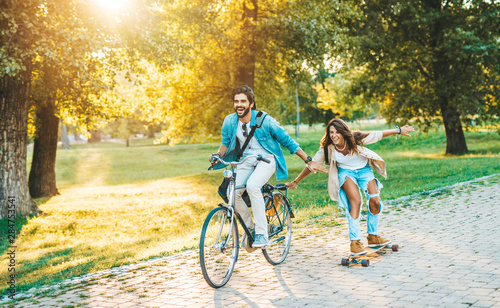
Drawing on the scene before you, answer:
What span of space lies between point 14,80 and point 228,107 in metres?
9.75

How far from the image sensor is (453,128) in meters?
24.8

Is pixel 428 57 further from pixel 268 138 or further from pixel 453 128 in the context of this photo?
pixel 268 138

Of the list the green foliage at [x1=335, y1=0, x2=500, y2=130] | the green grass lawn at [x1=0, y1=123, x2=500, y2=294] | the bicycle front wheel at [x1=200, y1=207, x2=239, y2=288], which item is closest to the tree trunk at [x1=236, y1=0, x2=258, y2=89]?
the green grass lawn at [x1=0, y1=123, x2=500, y2=294]

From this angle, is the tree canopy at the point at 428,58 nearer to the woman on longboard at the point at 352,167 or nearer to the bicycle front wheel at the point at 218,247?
the woman on longboard at the point at 352,167

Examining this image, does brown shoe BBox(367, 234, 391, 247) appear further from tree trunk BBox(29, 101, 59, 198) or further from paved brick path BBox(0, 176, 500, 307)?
tree trunk BBox(29, 101, 59, 198)

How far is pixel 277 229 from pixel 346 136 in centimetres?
141

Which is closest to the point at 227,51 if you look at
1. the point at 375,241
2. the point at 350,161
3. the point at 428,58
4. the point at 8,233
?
the point at 428,58

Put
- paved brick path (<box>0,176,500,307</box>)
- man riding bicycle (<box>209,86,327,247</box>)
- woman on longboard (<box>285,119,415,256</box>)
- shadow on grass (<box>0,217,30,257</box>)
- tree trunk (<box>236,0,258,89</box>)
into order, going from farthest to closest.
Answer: tree trunk (<box>236,0,258,89</box>)
shadow on grass (<box>0,217,30,257</box>)
woman on longboard (<box>285,119,415,256</box>)
man riding bicycle (<box>209,86,327,247</box>)
paved brick path (<box>0,176,500,307</box>)

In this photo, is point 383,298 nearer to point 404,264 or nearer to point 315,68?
point 404,264

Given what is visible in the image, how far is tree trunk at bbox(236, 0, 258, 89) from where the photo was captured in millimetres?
17641

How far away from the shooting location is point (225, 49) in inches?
735

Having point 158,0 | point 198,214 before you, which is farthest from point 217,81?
point 198,214

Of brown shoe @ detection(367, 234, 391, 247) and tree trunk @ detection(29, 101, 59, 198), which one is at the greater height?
tree trunk @ detection(29, 101, 59, 198)

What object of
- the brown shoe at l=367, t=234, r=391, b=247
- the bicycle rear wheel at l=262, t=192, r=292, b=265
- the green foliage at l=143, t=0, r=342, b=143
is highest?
the green foliage at l=143, t=0, r=342, b=143
